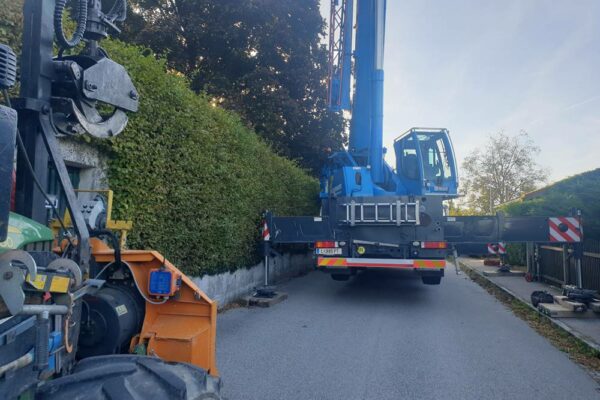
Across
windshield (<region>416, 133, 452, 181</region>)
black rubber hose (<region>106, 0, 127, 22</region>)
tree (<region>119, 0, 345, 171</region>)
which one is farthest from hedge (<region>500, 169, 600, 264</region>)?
black rubber hose (<region>106, 0, 127, 22</region>)

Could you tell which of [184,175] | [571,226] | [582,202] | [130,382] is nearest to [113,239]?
[130,382]

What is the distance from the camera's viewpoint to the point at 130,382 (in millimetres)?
1805

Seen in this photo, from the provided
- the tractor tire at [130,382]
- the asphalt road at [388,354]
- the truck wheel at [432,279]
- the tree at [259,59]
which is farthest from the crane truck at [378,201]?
the tractor tire at [130,382]

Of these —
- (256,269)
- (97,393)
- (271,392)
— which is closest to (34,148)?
(97,393)

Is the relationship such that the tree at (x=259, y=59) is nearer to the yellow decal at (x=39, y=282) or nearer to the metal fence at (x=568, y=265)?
the metal fence at (x=568, y=265)

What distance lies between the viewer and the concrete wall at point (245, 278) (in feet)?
26.1

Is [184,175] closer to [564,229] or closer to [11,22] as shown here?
[11,22]

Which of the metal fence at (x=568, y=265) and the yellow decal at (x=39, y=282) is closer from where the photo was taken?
the yellow decal at (x=39, y=282)

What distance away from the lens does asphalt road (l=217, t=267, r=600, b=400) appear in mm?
4566

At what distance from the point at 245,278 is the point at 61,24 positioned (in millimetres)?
8085

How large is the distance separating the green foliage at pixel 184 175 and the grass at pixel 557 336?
18.3ft

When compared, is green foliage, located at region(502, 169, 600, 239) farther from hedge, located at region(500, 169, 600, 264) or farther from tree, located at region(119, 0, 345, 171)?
tree, located at region(119, 0, 345, 171)

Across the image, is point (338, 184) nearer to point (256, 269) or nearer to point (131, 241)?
point (256, 269)

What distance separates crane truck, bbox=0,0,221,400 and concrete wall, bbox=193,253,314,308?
15.6ft
